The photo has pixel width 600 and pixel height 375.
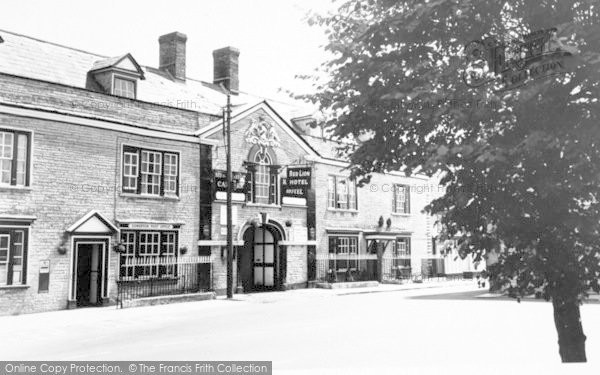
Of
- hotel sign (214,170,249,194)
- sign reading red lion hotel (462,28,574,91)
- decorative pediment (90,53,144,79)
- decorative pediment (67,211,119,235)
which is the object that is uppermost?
decorative pediment (90,53,144,79)

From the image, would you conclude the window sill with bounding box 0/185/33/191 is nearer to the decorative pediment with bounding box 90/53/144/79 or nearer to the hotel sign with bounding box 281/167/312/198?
the decorative pediment with bounding box 90/53/144/79

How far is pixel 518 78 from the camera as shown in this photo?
711 cm

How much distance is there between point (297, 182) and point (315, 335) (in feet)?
50.5

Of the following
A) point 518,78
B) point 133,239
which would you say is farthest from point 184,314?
point 518,78

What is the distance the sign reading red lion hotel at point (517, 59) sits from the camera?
680 cm

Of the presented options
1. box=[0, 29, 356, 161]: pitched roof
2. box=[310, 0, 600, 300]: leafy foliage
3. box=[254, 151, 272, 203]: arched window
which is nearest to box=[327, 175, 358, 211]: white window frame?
A: box=[0, 29, 356, 161]: pitched roof

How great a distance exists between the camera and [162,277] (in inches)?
923

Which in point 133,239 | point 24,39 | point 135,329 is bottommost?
point 135,329

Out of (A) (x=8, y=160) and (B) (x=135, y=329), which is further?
(A) (x=8, y=160)

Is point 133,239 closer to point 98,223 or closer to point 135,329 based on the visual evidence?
point 98,223

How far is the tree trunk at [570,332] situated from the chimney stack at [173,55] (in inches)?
988

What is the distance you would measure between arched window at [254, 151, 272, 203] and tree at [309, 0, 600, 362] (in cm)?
1961

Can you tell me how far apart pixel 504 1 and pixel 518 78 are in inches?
41.4

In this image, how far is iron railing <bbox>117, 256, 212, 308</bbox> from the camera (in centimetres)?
2230
